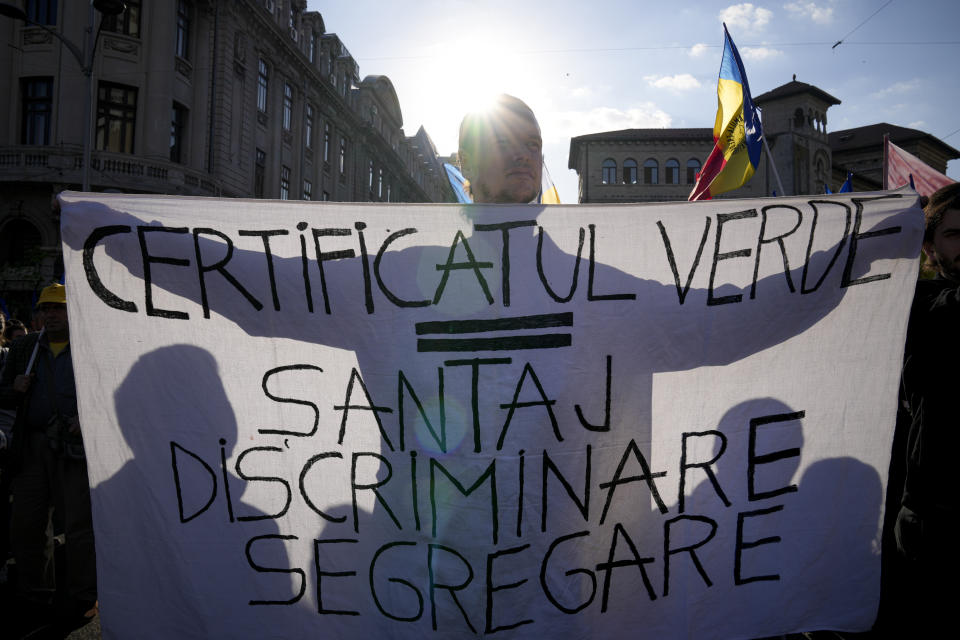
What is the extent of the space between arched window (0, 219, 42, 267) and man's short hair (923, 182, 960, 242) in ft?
69.8

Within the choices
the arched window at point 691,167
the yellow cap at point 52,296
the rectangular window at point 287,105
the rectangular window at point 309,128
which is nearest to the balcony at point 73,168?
the rectangular window at point 287,105

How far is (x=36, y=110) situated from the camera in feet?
55.7

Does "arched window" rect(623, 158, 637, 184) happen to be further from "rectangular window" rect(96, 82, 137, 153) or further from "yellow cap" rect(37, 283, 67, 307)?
"yellow cap" rect(37, 283, 67, 307)

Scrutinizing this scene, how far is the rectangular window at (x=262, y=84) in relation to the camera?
75.5 feet

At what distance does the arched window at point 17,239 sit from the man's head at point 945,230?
21.3 m

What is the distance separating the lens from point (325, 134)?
30234 mm

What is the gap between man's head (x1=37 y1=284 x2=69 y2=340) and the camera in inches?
145

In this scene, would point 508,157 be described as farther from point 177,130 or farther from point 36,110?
point 36,110

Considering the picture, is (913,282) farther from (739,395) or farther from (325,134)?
(325,134)

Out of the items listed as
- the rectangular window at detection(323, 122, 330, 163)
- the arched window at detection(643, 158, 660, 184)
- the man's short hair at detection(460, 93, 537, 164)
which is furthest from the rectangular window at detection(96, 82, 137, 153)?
the arched window at detection(643, 158, 660, 184)

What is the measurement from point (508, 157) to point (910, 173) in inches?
219

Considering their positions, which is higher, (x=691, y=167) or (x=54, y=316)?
(x=691, y=167)

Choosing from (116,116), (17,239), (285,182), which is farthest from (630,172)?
(17,239)

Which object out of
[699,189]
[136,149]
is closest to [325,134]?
[136,149]
